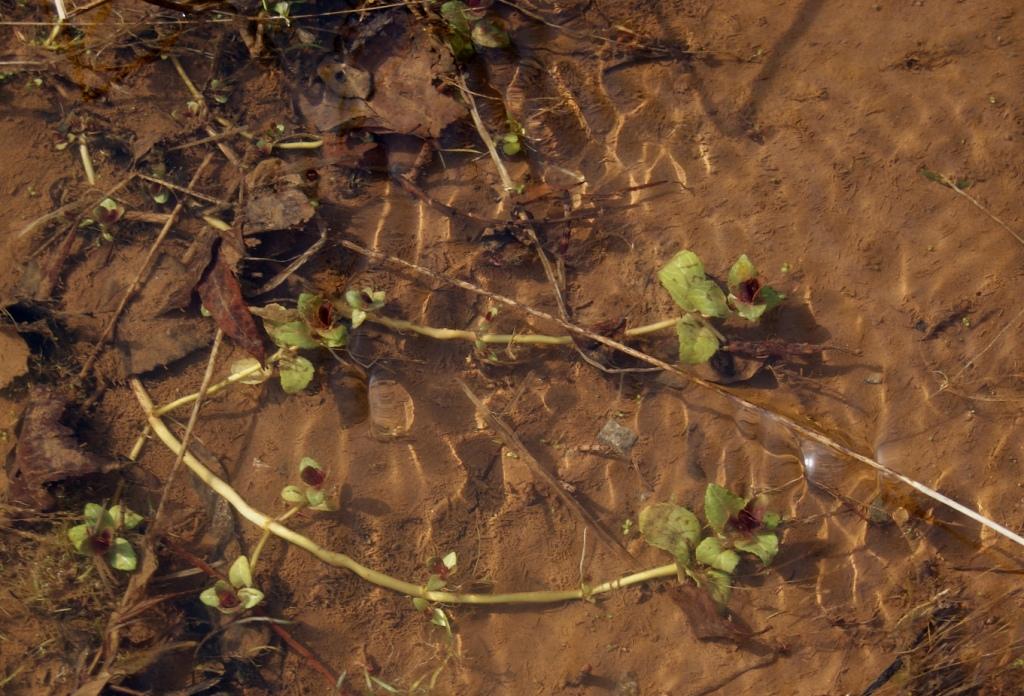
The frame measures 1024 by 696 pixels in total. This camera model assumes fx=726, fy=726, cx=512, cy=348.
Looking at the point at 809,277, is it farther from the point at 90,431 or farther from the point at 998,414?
the point at 90,431

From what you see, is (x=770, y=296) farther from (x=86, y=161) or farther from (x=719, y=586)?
(x=86, y=161)

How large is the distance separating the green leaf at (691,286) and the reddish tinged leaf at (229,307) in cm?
224

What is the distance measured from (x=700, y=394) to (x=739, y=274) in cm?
70

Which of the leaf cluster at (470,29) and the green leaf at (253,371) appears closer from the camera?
the green leaf at (253,371)

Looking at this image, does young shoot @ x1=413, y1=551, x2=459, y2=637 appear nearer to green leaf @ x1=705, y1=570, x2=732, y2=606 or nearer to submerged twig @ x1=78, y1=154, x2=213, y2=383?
green leaf @ x1=705, y1=570, x2=732, y2=606

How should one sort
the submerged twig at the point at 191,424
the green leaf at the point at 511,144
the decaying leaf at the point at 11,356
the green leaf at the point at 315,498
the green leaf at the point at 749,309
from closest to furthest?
the green leaf at the point at 749,309
the green leaf at the point at 315,498
the submerged twig at the point at 191,424
the decaying leaf at the point at 11,356
the green leaf at the point at 511,144

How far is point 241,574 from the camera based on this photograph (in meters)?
3.90

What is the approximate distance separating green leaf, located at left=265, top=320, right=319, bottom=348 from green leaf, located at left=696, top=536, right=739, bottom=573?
233 centimetres

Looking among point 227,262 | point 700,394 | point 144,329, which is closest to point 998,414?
point 700,394

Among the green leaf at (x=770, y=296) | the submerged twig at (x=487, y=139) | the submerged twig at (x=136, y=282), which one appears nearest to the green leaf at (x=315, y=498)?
the submerged twig at (x=136, y=282)

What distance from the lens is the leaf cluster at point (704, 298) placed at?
12.3 feet

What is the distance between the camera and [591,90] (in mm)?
4230

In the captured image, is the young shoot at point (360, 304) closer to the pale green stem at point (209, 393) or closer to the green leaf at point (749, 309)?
the pale green stem at point (209, 393)

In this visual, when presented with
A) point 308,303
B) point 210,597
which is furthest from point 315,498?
point 308,303
